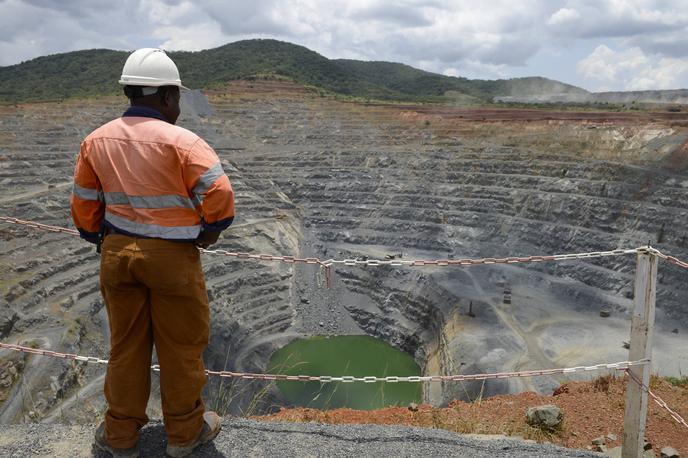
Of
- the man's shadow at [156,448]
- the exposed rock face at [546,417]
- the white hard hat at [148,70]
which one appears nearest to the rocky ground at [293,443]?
the man's shadow at [156,448]

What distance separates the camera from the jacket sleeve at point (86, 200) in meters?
3.02

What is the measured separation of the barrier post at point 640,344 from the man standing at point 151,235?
283 cm

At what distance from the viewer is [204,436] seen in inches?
132

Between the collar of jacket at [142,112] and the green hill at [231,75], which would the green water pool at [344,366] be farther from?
the green hill at [231,75]

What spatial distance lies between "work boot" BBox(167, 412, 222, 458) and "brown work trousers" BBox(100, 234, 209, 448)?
0.04 meters

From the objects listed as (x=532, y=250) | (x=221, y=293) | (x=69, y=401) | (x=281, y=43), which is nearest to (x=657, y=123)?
(x=532, y=250)

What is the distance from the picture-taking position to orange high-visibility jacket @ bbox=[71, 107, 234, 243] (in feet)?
9.33

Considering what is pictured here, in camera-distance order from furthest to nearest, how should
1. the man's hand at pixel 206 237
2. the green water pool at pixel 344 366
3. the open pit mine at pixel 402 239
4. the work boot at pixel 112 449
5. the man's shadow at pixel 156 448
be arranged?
Answer: the green water pool at pixel 344 366 → the open pit mine at pixel 402 239 → the man's shadow at pixel 156 448 → the work boot at pixel 112 449 → the man's hand at pixel 206 237

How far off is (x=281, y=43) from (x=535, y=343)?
328 ft

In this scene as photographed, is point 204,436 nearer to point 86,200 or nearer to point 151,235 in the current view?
point 151,235

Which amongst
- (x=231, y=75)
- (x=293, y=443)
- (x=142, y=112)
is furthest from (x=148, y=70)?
(x=231, y=75)

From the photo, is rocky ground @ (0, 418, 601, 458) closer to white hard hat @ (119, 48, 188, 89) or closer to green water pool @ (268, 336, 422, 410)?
white hard hat @ (119, 48, 188, 89)

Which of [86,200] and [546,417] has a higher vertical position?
[86,200]

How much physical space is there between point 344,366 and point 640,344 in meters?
20.4
